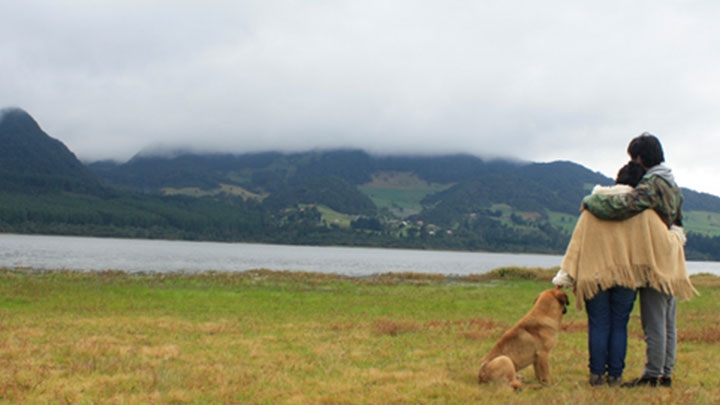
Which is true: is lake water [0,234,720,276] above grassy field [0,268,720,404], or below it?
below

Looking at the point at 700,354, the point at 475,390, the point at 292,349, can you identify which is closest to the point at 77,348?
the point at 292,349

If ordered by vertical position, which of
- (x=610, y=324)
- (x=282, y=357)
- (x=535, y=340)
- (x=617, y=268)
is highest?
(x=617, y=268)

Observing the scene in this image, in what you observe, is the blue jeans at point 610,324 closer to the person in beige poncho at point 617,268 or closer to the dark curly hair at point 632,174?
the person in beige poncho at point 617,268

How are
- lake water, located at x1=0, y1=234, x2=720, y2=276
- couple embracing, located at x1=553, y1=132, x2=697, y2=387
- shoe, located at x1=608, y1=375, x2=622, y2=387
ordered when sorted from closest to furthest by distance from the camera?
1. couple embracing, located at x1=553, y1=132, x2=697, y2=387
2. shoe, located at x1=608, y1=375, x2=622, y2=387
3. lake water, located at x1=0, y1=234, x2=720, y2=276

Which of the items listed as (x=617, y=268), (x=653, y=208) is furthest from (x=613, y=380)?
(x=653, y=208)

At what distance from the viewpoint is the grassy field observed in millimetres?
7613

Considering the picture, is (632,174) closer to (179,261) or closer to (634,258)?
(634,258)

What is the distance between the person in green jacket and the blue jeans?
1.09 ft

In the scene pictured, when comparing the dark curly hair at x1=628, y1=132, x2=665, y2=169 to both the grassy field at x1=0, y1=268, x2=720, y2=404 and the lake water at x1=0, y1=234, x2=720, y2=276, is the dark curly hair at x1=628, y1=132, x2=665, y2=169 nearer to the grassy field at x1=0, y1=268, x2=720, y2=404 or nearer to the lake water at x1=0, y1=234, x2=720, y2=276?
the grassy field at x1=0, y1=268, x2=720, y2=404

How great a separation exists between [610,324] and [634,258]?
994 millimetres

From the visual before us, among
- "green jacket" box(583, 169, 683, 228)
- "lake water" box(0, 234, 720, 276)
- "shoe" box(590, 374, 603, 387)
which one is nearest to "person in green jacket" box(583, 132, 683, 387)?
"green jacket" box(583, 169, 683, 228)

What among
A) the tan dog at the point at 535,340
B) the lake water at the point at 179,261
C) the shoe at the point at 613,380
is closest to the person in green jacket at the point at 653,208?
the shoe at the point at 613,380

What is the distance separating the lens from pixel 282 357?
10703 mm

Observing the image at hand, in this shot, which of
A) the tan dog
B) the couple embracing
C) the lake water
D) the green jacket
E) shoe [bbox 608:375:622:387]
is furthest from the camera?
the lake water
